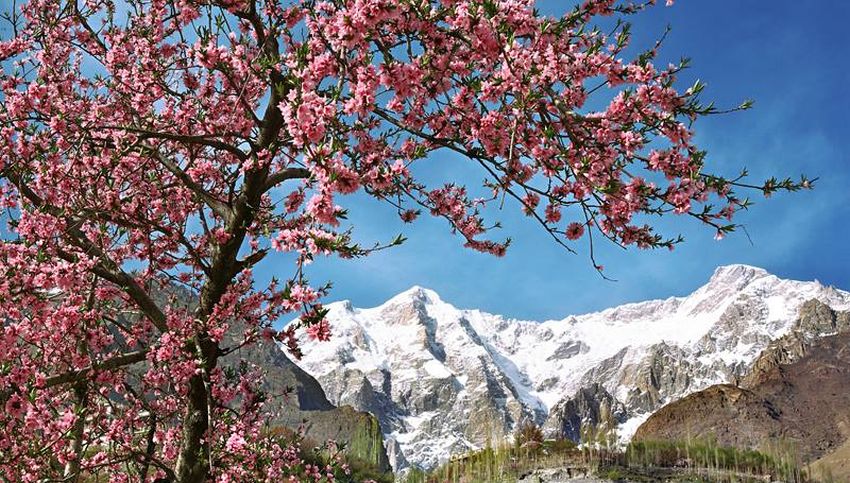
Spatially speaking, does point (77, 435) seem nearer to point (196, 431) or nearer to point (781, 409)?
point (196, 431)

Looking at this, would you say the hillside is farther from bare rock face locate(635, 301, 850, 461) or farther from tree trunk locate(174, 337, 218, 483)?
tree trunk locate(174, 337, 218, 483)

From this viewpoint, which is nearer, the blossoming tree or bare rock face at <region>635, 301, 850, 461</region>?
the blossoming tree

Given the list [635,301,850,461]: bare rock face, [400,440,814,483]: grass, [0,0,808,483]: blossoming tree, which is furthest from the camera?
[635,301,850,461]: bare rock face

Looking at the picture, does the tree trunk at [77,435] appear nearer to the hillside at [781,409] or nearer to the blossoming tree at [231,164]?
the blossoming tree at [231,164]

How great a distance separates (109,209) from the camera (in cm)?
577

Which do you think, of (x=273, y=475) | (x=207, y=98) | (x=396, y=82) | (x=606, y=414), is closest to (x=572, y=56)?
(x=396, y=82)

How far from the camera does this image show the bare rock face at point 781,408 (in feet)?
90.9

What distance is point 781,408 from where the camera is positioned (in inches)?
1917

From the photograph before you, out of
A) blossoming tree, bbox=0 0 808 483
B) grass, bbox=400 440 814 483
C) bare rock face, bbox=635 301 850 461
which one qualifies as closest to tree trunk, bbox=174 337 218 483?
blossoming tree, bbox=0 0 808 483

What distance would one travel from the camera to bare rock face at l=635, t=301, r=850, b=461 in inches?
1091

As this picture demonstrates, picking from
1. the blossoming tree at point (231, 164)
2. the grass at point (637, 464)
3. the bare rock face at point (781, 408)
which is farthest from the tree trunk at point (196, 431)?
the bare rock face at point (781, 408)

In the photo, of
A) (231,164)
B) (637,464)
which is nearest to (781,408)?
(637,464)

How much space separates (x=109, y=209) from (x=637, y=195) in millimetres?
4637

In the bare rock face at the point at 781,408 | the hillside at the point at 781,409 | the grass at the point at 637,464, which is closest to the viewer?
the grass at the point at 637,464
